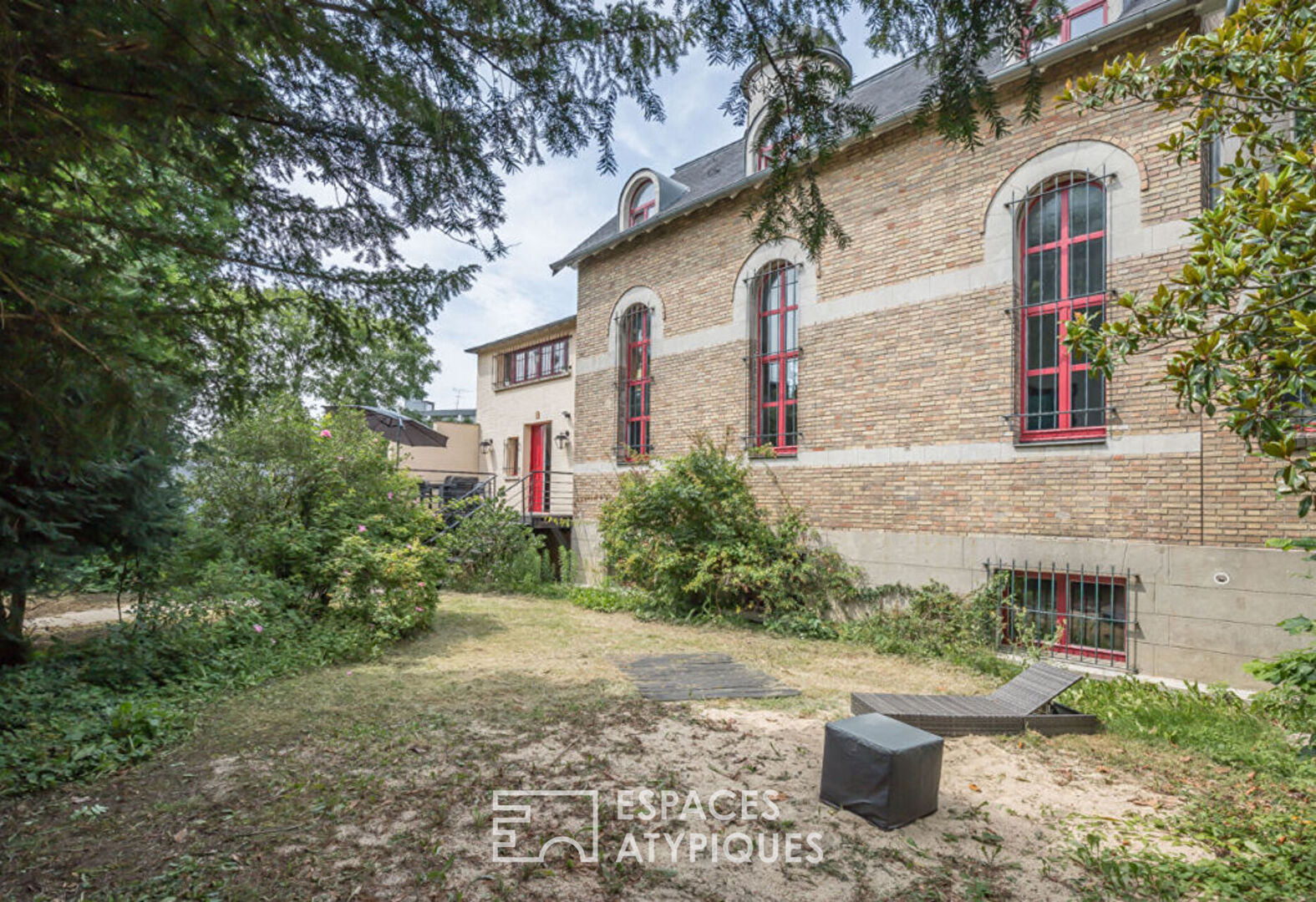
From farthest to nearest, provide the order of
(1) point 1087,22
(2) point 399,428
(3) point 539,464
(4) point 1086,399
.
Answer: (3) point 539,464 < (2) point 399,428 < (1) point 1087,22 < (4) point 1086,399

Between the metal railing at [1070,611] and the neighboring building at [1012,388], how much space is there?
0.03 metres

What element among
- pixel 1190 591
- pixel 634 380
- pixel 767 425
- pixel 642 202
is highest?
pixel 642 202

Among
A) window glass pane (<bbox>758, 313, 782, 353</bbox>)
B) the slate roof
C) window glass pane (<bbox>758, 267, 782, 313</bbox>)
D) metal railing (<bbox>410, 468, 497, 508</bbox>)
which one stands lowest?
metal railing (<bbox>410, 468, 497, 508</bbox>)

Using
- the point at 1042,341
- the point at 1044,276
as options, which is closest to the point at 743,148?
the point at 1044,276

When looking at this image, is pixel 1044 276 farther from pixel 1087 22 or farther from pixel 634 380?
pixel 634 380

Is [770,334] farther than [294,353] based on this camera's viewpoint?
Yes

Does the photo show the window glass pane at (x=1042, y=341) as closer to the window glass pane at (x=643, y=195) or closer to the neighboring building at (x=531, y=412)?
the window glass pane at (x=643, y=195)

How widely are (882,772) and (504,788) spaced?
2.02 metres

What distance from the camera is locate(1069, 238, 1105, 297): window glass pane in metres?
6.98

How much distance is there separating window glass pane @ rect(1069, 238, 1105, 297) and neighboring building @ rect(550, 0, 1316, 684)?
2cm

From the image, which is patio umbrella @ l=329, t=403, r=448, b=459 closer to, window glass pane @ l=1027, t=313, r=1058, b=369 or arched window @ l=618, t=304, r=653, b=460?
arched window @ l=618, t=304, r=653, b=460

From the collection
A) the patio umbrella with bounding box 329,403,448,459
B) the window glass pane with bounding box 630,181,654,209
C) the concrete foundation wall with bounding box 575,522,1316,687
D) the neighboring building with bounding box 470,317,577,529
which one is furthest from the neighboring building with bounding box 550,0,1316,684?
the neighboring building with bounding box 470,317,577,529

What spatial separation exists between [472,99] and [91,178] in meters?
2.21

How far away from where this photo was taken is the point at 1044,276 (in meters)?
7.37
